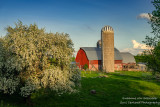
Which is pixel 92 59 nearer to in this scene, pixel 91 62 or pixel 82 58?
pixel 91 62

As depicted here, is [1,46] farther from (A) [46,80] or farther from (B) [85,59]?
(B) [85,59]

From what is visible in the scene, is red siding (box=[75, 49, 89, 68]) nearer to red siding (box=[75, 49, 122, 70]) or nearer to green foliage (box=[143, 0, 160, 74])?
red siding (box=[75, 49, 122, 70])

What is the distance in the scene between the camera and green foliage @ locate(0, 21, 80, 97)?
1317cm

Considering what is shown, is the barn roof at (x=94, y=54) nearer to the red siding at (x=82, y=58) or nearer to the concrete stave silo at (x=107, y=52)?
the red siding at (x=82, y=58)

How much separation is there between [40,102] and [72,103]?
3381 mm

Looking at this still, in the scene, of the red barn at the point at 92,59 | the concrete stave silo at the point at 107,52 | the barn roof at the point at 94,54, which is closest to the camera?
the concrete stave silo at the point at 107,52

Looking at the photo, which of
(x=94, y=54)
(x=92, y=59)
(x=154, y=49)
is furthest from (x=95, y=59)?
(x=154, y=49)

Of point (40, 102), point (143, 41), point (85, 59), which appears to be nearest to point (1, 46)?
point (40, 102)

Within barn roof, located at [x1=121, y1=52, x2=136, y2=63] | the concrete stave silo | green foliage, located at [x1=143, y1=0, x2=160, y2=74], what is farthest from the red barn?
green foliage, located at [x1=143, y1=0, x2=160, y2=74]

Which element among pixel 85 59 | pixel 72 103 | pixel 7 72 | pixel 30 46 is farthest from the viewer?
pixel 85 59

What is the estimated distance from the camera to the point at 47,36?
14.4m

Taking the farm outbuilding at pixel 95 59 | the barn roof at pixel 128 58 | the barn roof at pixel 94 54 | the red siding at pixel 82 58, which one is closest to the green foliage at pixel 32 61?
the farm outbuilding at pixel 95 59

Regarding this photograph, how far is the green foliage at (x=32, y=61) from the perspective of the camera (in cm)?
1317

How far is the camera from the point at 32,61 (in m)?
13.2
